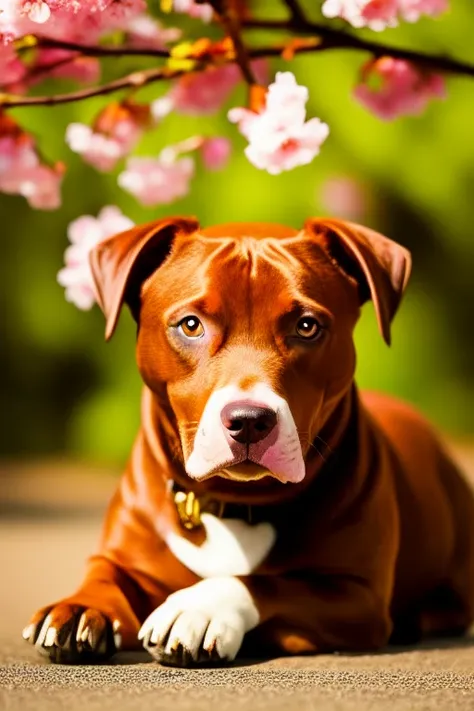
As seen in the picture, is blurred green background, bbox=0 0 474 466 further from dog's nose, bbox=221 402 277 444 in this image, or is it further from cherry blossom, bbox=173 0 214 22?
dog's nose, bbox=221 402 277 444

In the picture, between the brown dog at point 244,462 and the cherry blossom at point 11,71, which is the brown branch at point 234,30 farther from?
the cherry blossom at point 11,71

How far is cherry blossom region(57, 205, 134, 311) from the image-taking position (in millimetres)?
3254

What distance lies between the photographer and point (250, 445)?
232cm

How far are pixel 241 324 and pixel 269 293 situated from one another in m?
0.09

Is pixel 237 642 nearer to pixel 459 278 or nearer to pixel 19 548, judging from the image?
pixel 19 548

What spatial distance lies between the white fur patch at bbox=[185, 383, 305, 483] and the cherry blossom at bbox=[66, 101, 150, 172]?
1.19m

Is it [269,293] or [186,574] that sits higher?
[269,293]

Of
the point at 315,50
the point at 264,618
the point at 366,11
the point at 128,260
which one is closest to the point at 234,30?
the point at 315,50

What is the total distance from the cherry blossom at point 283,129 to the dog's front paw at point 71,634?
3.71ft

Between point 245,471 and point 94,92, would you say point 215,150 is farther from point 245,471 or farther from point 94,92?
point 245,471

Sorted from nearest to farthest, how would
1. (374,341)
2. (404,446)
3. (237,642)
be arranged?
(237,642), (404,446), (374,341)

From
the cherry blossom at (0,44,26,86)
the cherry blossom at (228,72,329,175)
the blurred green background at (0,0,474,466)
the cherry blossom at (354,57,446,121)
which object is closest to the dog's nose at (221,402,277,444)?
the cherry blossom at (228,72,329,175)

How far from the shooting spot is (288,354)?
2.47 metres

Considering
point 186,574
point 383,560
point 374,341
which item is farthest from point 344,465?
point 374,341
